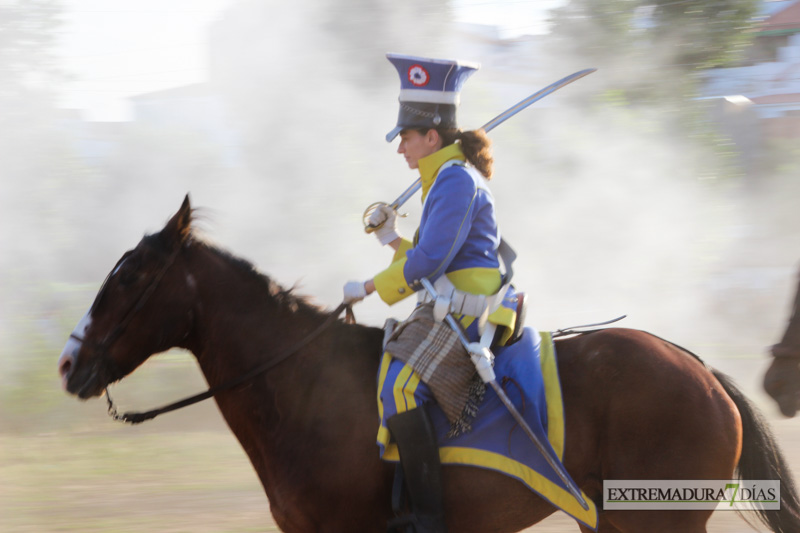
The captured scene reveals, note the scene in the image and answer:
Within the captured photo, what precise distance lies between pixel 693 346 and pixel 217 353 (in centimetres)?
1061

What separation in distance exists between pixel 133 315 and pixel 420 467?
1324 millimetres

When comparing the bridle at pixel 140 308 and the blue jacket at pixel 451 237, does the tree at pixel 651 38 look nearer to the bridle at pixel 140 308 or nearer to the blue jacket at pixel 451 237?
the blue jacket at pixel 451 237

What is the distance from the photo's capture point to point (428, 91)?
372 cm

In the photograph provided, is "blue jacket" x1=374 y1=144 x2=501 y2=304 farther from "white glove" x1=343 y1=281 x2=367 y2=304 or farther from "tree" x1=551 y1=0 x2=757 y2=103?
"tree" x1=551 y1=0 x2=757 y2=103

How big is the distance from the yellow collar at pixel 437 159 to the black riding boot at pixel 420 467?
3.26 ft

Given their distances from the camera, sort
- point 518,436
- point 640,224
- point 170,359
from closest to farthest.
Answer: point 518,436, point 170,359, point 640,224

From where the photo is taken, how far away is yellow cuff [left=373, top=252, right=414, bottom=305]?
361cm

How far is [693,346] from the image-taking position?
13.1 meters

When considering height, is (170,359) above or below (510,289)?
below

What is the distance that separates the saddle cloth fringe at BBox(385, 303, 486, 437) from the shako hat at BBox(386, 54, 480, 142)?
776mm

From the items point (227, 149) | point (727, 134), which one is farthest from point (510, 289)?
point (727, 134)

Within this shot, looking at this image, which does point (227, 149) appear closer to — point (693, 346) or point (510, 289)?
point (693, 346)

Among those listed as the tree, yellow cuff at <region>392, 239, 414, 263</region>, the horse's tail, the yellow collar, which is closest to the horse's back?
the horse's tail

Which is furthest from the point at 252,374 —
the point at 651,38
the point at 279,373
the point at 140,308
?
the point at 651,38
